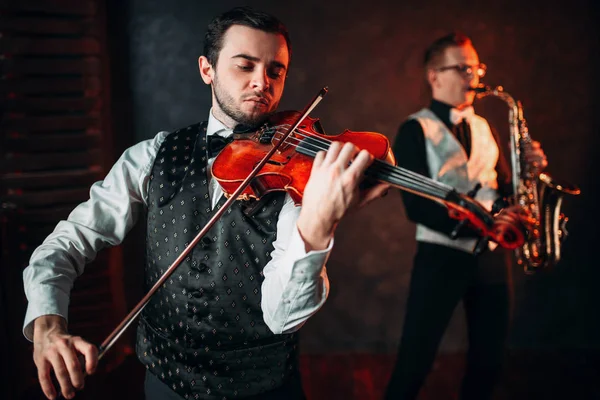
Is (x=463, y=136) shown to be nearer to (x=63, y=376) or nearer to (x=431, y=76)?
(x=431, y=76)

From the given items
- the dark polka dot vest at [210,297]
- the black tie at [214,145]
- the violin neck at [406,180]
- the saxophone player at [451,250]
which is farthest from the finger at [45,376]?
the saxophone player at [451,250]

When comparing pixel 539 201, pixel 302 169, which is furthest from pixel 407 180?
pixel 539 201

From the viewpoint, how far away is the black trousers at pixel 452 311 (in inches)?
88.5

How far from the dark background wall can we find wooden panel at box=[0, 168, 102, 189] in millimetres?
349

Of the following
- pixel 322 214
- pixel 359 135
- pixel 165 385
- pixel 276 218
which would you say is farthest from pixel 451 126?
pixel 165 385

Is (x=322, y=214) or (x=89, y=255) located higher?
(x=322, y=214)

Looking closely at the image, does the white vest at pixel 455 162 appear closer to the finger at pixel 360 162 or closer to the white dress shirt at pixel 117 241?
the white dress shirt at pixel 117 241

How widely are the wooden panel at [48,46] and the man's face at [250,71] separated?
156 centimetres

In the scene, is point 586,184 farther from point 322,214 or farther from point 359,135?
point 322,214

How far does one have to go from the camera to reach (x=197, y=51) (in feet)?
9.85

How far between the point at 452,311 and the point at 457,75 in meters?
1.09

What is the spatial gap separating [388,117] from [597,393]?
6.52ft

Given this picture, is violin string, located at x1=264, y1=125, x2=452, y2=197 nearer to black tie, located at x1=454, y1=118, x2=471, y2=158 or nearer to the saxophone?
black tie, located at x1=454, y1=118, x2=471, y2=158

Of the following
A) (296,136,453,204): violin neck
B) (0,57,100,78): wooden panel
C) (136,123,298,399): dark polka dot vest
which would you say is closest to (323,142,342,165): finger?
(296,136,453,204): violin neck
